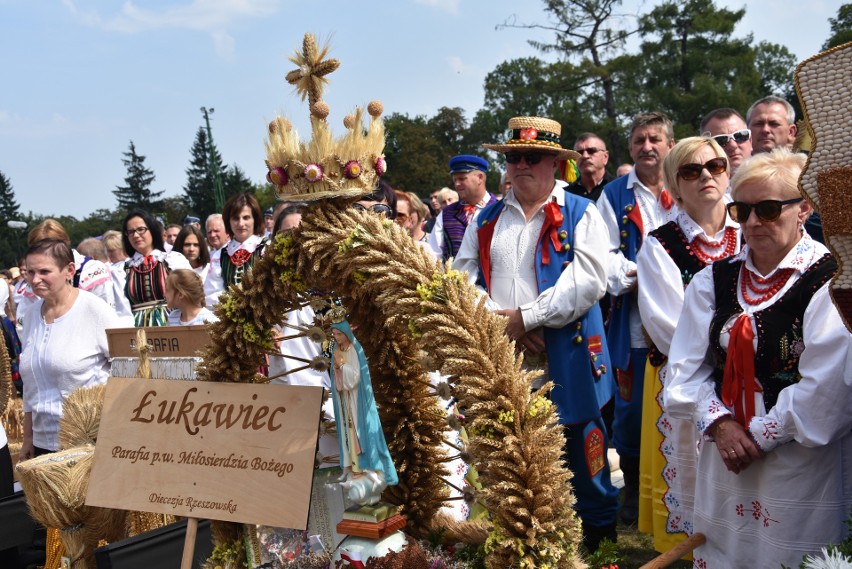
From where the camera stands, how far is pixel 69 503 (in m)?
3.21

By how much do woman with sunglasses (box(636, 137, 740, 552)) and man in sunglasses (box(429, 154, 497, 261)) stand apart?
284 centimetres

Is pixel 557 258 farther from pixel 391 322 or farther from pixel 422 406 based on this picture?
pixel 391 322

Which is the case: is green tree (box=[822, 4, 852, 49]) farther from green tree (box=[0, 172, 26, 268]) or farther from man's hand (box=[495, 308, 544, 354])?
green tree (box=[0, 172, 26, 268])

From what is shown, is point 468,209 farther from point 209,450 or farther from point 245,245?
point 209,450

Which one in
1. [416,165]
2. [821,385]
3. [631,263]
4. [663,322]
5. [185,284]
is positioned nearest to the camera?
[821,385]

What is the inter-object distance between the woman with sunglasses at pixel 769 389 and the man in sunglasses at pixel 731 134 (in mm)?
2126

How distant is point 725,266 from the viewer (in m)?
2.77

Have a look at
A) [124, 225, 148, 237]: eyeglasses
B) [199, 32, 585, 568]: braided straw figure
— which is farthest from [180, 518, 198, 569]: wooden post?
[124, 225, 148, 237]: eyeglasses

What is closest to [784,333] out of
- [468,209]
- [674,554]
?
[674,554]

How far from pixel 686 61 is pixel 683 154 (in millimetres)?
28361

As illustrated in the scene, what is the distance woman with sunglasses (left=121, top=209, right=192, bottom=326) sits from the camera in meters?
6.86

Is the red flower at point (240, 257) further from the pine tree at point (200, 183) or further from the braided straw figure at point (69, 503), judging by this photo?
the pine tree at point (200, 183)

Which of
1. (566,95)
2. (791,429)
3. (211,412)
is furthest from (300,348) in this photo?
(566,95)

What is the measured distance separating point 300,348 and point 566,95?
27.0 metres
